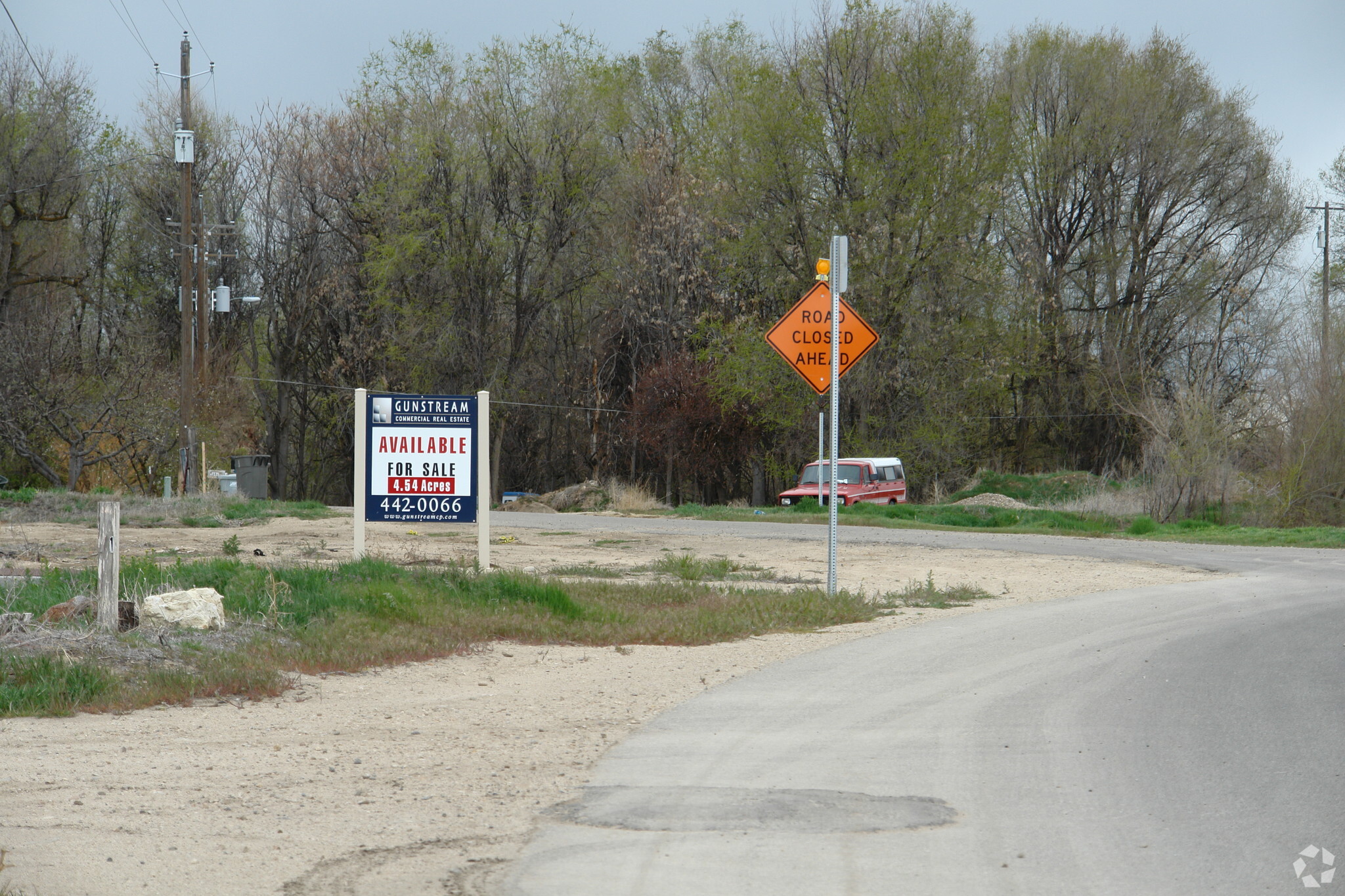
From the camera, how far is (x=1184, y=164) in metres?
45.1

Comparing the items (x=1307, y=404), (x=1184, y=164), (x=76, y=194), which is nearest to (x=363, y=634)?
(x=1307, y=404)

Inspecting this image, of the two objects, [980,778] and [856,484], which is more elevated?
[856,484]

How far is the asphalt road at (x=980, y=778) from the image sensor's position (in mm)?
4875

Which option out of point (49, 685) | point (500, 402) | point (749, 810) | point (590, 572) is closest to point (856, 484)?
point (500, 402)

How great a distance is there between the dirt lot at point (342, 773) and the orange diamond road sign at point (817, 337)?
3.60 m

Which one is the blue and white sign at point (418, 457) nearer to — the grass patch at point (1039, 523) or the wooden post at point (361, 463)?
the wooden post at point (361, 463)

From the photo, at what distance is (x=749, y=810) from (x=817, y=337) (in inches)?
387

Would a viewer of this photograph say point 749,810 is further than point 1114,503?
No

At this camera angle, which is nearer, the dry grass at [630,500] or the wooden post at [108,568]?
the wooden post at [108,568]

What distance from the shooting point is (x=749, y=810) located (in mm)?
5719

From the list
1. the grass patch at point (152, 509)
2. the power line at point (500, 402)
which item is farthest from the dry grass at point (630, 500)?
the grass patch at point (152, 509)

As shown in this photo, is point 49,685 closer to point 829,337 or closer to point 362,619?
point 362,619

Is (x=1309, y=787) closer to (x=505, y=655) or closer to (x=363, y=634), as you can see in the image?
(x=505, y=655)
